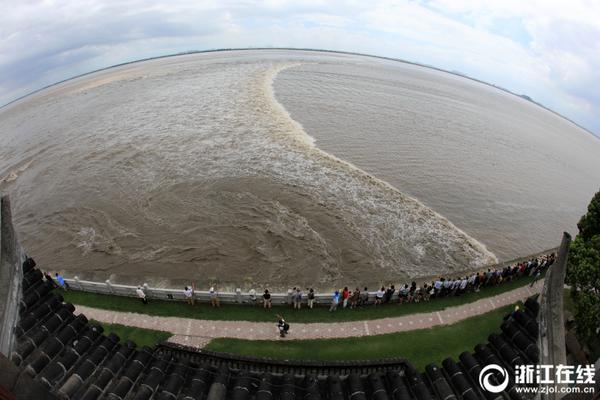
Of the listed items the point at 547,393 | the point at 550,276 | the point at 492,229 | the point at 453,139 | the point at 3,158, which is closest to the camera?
the point at 547,393

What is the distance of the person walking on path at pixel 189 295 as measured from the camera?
57.0 ft

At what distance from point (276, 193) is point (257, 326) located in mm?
16630

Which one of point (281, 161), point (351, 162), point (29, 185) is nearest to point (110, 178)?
point (29, 185)

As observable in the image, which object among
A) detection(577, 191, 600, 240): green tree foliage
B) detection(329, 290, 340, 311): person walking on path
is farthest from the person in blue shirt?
detection(577, 191, 600, 240): green tree foliage

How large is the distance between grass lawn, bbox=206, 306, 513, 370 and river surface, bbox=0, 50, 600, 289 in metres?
4.85

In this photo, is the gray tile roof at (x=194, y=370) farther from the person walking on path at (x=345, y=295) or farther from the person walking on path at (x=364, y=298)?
the person walking on path at (x=364, y=298)

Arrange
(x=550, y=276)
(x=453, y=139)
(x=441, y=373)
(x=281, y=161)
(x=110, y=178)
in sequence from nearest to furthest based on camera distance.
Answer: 1. (x=441, y=373)
2. (x=550, y=276)
3. (x=110, y=178)
4. (x=281, y=161)
5. (x=453, y=139)

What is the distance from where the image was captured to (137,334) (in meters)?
16.0

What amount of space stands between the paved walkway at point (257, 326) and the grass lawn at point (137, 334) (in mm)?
266

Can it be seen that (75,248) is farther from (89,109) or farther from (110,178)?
(89,109)

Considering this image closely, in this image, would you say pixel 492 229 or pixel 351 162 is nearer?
pixel 492 229

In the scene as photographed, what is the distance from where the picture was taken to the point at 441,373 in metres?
8.92

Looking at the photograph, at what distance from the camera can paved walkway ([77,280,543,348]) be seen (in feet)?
52.4

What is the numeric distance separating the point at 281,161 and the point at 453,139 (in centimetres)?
3302
